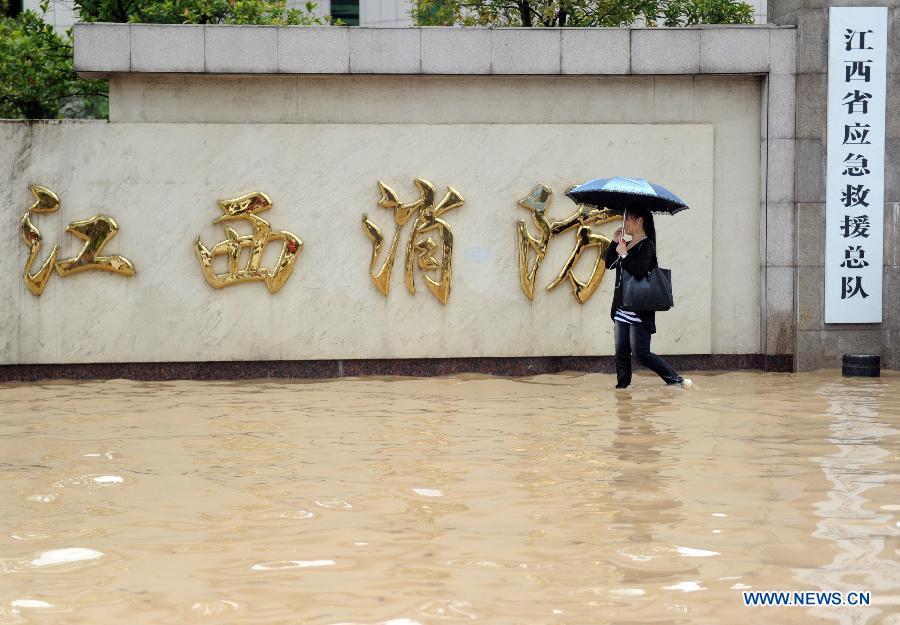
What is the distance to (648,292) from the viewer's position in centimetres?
836

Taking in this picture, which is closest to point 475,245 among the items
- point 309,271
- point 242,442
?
point 309,271

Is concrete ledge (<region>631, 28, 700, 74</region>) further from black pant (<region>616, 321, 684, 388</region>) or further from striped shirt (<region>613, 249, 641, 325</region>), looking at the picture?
black pant (<region>616, 321, 684, 388</region>)

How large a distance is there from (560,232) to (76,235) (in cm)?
403

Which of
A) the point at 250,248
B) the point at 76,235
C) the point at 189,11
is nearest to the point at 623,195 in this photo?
the point at 250,248

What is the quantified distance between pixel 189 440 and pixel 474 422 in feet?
5.62

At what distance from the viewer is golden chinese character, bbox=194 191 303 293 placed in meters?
9.74

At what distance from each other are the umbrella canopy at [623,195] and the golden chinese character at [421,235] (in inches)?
61.8

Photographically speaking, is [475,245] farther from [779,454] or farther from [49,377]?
[779,454]

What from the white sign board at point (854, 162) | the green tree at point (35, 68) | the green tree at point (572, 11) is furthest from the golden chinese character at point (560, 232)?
the green tree at point (35, 68)

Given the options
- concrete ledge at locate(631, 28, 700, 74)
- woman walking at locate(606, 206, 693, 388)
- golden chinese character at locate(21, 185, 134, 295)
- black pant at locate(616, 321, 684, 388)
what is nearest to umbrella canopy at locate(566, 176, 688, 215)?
woman walking at locate(606, 206, 693, 388)

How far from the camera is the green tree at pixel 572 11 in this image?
53.4 feet

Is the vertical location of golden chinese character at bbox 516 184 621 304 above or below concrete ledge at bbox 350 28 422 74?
below

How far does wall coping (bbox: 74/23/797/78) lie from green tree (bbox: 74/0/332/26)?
4.60 m

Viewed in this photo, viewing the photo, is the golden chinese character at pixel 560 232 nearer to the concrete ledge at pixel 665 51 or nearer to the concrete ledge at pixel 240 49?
the concrete ledge at pixel 665 51
